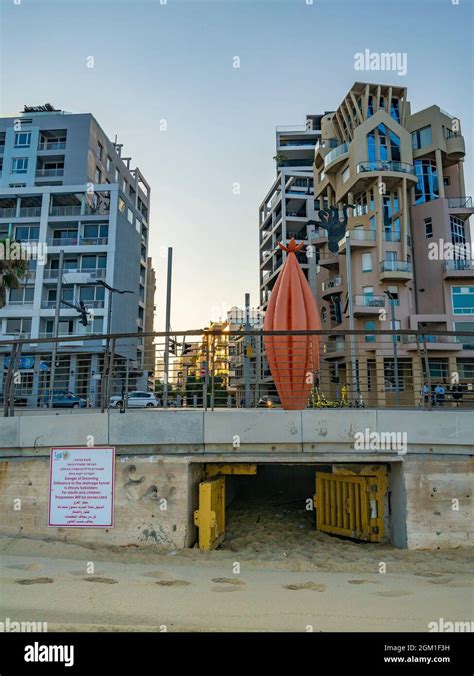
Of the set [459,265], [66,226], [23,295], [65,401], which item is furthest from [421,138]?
[65,401]

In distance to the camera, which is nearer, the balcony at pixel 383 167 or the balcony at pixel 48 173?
the balcony at pixel 383 167

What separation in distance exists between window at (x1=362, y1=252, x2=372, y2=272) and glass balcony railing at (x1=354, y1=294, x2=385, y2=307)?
264 centimetres

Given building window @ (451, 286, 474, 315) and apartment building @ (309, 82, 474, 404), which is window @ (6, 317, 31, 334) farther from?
building window @ (451, 286, 474, 315)

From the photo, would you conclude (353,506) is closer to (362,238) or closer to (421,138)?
(362,238)

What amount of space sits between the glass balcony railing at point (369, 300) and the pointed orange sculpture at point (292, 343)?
3422 centimetres

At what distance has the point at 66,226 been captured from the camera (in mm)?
48312

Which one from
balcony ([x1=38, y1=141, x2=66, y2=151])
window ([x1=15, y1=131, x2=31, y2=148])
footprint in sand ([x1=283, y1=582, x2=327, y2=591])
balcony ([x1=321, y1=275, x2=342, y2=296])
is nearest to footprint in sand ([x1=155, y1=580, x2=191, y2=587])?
footprint in sand ([x1=283, y1=582, x2=327, y2=591])

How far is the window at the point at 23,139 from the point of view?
52166mm

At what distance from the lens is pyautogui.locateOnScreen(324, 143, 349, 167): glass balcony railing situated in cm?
4644

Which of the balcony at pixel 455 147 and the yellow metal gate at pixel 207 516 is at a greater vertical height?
the balcony at pixel 455 147

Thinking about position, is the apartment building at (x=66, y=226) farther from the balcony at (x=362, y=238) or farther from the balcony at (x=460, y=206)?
the balcony at (x=460, y=206)

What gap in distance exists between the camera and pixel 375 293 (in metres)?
43.5

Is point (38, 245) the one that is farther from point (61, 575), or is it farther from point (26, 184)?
point (61, 575)

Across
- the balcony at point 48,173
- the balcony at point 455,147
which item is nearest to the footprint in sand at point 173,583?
the balcony at point 455,147
